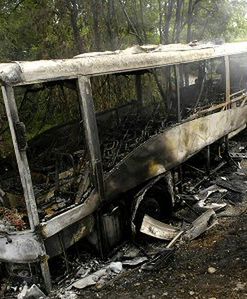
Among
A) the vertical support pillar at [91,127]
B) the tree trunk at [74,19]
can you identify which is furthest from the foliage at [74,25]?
the vertical support pillar at [91,127]

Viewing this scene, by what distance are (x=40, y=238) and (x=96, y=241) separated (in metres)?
1.11

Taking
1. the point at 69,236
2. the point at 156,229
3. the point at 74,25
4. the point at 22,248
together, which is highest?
the point at 74,25

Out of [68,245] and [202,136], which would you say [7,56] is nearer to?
[202,136]

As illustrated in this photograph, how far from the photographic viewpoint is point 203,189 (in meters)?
7.36

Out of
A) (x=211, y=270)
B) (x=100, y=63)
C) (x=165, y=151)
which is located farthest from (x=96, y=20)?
(x=211, y=270)

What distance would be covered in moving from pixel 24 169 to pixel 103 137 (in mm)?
3047

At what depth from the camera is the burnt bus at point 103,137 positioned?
409 cm

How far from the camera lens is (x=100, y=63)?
447cm

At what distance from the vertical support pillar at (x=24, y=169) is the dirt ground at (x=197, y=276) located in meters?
0.65

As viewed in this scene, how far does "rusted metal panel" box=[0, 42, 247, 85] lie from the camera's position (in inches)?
139

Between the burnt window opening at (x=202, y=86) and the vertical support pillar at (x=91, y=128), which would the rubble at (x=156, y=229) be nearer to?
the vertical support pillar at (x=91, y=128)

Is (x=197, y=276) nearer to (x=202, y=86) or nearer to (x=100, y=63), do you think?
(x=100, y=63)

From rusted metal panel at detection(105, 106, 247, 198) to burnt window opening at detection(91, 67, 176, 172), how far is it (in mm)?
336

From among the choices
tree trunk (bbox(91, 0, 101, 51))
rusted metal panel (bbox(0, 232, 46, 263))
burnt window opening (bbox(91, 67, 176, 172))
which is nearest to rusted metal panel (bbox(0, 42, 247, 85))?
burnt window opening (bbox(91, 67, 176, 172))
